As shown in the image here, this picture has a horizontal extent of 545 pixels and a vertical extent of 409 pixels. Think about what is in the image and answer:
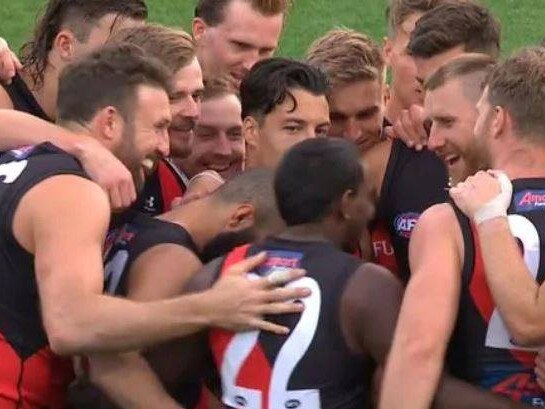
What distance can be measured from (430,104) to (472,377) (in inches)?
47.8

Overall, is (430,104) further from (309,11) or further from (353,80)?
(309,11)

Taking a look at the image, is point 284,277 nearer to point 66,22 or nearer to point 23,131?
point 23,131

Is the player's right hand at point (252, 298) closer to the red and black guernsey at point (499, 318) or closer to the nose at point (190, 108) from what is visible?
the red and black guernsey at point (499, 318)

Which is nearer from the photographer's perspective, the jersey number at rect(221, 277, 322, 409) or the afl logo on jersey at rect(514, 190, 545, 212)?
the jersey number at rect(221, 277, 322, 409)

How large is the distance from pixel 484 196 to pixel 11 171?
147 cm

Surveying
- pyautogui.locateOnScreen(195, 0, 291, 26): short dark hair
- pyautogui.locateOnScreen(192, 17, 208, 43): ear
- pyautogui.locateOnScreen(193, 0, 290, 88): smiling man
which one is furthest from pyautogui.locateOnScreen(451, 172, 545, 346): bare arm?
pyautogui.locateOnScreen(192, 17, 208, 43): ear

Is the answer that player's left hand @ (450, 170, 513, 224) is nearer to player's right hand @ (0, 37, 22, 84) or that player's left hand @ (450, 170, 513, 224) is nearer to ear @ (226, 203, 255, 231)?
ear @ (226, 203, 255, 231)

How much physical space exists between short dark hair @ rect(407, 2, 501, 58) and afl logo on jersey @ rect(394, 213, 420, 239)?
0.75m

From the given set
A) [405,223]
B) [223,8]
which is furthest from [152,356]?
[223,8]

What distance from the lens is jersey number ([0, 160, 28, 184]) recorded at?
173 inches

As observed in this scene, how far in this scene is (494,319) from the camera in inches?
161

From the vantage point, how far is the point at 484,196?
4090 mm

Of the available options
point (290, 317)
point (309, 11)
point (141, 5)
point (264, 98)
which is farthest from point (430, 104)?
point (309, 11)

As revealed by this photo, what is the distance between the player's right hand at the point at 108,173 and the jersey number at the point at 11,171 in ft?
0.59
